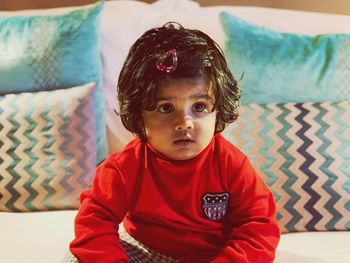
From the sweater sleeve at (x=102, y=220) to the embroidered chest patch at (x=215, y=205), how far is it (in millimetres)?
160

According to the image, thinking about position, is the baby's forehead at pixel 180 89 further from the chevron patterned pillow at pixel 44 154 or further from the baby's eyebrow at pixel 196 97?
the chevron patterned pillow at pixel 44 154

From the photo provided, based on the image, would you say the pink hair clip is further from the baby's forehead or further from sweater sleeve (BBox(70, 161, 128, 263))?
sweater sleeve (BBox(70, 161, 128, 263))

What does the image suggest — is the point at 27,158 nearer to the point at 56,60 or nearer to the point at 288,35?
the point at 56,60

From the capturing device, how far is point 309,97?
1383mm

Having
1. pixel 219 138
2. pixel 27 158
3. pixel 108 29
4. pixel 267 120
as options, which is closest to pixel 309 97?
pixel 267 120

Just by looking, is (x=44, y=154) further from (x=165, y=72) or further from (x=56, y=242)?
(x=165, y=72)

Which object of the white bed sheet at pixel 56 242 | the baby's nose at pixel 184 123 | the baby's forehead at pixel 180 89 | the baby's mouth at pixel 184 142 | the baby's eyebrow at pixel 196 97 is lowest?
the white bed sheet at pixel 56 242

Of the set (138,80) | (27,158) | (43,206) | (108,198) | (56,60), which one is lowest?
(43,206)

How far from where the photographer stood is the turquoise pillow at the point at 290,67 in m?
1.39

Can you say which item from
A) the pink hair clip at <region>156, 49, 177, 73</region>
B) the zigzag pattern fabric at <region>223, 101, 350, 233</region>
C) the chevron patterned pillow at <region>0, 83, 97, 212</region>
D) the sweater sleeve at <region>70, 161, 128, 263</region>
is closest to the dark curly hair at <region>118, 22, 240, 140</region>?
the pink hair clip at <region>156, 49, 177, 73</region>

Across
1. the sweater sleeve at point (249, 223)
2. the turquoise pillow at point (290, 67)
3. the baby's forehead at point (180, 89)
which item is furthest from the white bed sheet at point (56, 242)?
the baby's forehead at point (180, 89)

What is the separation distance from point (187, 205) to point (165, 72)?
269 mm

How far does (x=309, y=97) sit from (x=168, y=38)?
1.74 feet

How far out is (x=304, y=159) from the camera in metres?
1.30
